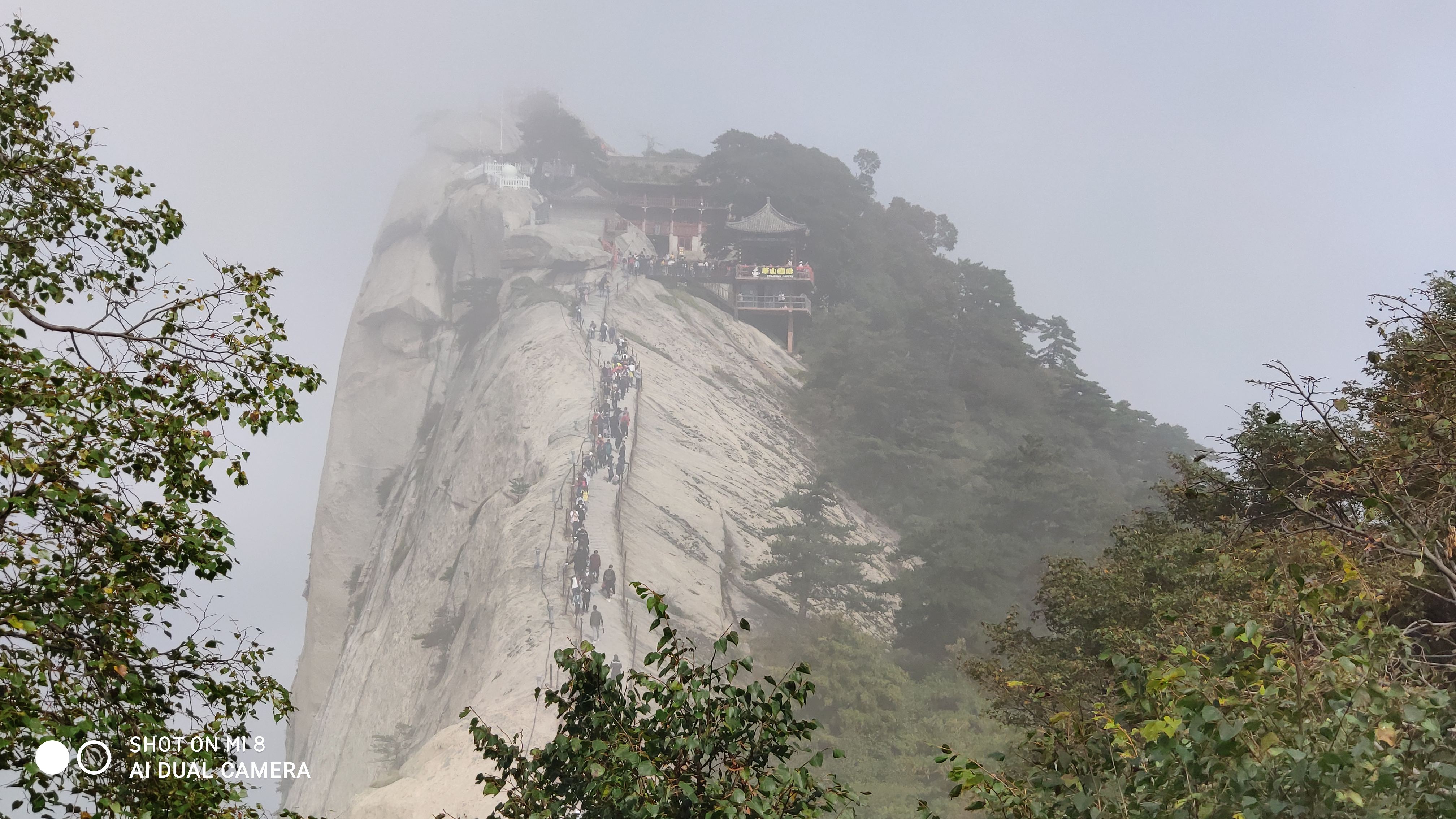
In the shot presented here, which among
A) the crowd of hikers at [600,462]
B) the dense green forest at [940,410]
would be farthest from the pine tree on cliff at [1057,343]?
the crowd of hikers at [600,462]

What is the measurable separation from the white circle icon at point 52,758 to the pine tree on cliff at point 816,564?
2420 cm

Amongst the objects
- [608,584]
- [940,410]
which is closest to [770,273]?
[940,410]

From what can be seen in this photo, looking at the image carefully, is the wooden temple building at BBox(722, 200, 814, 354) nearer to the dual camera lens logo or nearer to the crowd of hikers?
the crowd of hikers

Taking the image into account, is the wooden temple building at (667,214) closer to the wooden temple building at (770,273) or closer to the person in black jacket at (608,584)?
the wooden temple building at (770,273)

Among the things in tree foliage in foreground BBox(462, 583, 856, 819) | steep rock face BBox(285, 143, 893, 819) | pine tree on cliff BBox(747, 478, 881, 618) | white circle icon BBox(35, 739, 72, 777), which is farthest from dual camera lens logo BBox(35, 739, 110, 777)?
pine tree on cliff BBox(747, 478, 881, 618)

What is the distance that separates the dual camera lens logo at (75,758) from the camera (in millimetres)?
3766

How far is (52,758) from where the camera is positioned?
3854mm

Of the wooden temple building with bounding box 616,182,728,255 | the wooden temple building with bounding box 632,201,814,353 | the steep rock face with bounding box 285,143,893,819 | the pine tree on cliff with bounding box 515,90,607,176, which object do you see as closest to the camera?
the steep rock face with bounding box 285,143,893,819

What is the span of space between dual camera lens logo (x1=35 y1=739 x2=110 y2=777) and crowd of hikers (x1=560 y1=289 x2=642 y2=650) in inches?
654

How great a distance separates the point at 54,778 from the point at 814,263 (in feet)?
168

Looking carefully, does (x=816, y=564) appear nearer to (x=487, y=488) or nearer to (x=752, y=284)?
(x=487, y=488)

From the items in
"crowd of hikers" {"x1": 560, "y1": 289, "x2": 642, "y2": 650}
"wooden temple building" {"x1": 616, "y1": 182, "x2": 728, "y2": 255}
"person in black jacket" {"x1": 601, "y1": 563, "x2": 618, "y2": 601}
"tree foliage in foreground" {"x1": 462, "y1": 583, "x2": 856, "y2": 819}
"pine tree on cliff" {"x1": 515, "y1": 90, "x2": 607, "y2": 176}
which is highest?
"pine tree on cliff" {"x1": 515, "y1": 90, "x2": 607, "y2": 176}

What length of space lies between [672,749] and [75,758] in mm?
2847

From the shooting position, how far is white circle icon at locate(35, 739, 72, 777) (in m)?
3.74
